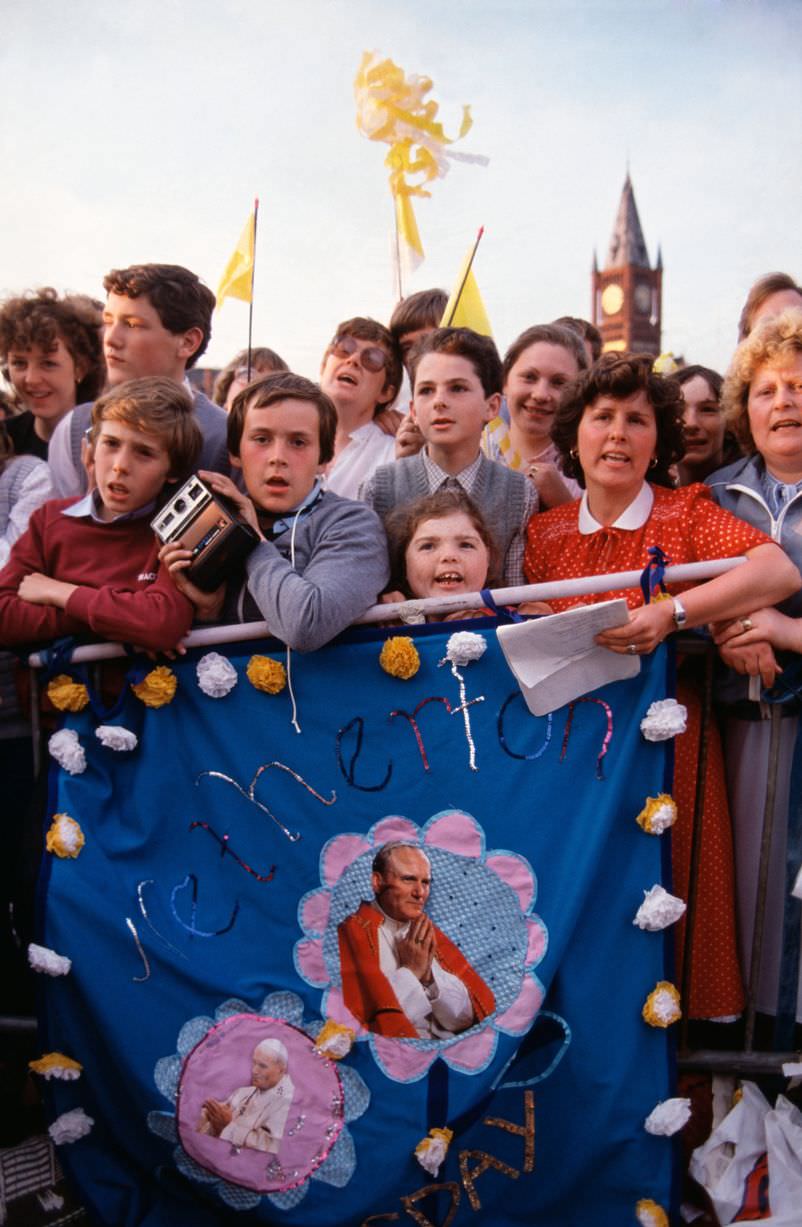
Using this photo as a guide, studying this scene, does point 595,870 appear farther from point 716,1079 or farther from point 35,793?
point 35,793

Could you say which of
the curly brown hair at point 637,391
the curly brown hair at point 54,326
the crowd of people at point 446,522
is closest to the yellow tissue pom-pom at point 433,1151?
the crowd of people at point 446,522

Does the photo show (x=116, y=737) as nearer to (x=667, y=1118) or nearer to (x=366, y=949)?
(x=366, y=949)

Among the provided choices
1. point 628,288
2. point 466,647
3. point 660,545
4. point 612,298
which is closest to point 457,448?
point 660,545

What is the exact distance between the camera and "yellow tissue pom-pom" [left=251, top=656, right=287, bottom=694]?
314 centimetres

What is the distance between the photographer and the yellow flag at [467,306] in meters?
4.32

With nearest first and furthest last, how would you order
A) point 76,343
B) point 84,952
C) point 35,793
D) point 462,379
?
point 84,952 < point 35,793 < point 462,379 < point 76,343

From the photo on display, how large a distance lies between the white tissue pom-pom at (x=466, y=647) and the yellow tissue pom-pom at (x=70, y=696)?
1067 millimetres

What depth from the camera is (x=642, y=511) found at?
341 centimetres

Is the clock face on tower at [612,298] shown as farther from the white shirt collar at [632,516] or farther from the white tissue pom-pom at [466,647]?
the white tissue pom-pom at [466,647]

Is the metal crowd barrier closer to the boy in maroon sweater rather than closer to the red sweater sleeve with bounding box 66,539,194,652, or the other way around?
the red sweater sleeve with bounding box 66,539,194,652

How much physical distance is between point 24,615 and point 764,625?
2050 mm

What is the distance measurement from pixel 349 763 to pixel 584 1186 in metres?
1.22

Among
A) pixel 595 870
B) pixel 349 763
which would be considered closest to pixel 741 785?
pixel 595 870

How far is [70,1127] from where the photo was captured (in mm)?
2998
